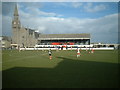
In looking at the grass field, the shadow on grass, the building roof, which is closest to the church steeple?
the building roof

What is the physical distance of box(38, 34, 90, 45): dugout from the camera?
107 meters

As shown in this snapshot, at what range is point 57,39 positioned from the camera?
363 ft

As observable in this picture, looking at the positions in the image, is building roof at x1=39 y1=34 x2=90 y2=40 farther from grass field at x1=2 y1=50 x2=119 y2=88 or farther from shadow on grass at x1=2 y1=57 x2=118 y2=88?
shadow on grass at x1=2 y1=57 x2=118 y2=88

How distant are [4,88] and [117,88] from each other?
5.00m

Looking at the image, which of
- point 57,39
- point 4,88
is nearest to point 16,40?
point 57,39

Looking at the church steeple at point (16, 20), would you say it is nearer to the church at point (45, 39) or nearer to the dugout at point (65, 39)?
the church at point (45, 39)

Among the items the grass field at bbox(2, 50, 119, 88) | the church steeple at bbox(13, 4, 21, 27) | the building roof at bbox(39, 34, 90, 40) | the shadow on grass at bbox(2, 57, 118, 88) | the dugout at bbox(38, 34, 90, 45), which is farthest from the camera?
the church steeple at bbox(13, 4, 21, 27)

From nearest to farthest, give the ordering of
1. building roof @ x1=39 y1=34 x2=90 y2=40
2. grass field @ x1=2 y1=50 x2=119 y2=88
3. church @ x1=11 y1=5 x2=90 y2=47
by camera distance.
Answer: grass field @ x1=2 y1=50 x2=119 y2=88 < church @ x1=11 y1=5 x2=90 y2=47 < building roof @ x1=39 y1=34 x2=90 y2=40

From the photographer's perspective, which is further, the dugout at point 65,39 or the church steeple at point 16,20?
the church steeple at point 16,20

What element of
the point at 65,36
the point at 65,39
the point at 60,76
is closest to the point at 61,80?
the point at 60,76

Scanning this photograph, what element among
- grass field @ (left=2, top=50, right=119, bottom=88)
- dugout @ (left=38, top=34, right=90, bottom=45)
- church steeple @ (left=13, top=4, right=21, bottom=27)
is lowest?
grass field @ (left=2, top=50, right=119, bottom=88)

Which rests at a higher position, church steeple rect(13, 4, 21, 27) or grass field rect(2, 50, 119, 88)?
church steeple rect(13, 4, 21, 27)

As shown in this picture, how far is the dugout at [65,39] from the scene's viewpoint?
351ft

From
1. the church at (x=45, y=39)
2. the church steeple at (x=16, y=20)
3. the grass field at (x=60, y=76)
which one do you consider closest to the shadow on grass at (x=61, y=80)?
the grass field at (x=60, y=76)
